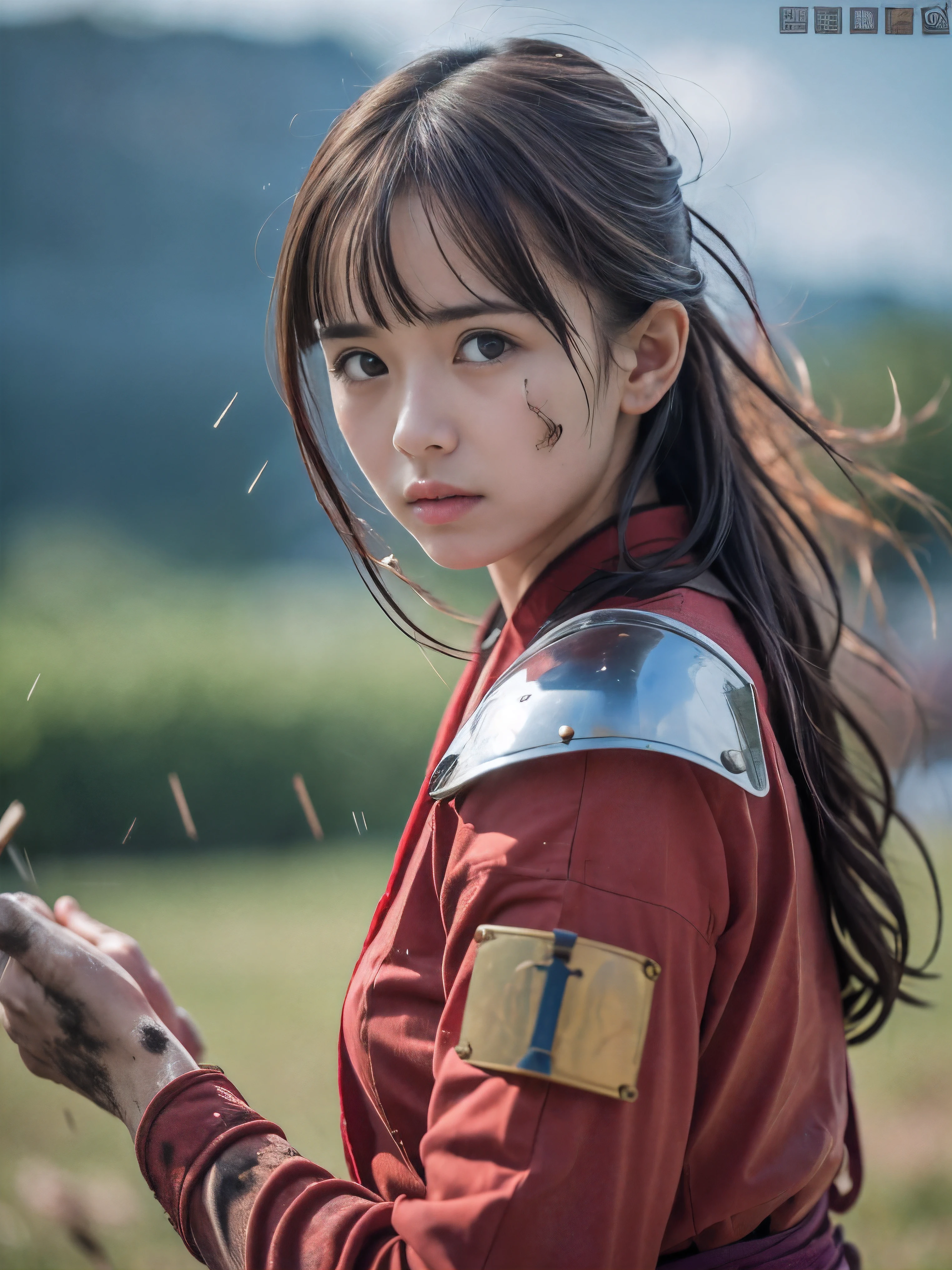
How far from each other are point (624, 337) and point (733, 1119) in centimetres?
51

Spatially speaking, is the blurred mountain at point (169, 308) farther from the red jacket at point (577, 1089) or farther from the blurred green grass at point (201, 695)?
the red jacket at point (577, 1089)

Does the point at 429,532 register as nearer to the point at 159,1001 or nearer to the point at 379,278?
the point at 379,278

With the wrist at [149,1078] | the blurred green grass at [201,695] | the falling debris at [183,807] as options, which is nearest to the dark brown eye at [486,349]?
the wrist at [149,1078]

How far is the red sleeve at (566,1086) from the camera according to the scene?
0.50m

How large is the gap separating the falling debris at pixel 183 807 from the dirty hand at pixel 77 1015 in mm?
2407

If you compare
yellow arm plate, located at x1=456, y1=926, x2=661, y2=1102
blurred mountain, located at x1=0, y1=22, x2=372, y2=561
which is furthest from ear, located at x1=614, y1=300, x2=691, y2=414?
blurred mountain, located at x1=0, y1=22, x2=372, y2=561

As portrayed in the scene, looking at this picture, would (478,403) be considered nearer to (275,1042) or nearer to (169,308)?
(275,1042)

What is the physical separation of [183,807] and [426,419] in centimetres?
296

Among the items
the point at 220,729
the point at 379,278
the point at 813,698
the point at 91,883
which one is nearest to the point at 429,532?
the point at 379,278

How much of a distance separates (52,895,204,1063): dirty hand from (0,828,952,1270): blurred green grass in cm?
111

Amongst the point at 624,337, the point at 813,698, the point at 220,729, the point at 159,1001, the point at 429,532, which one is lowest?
the point at 220,729

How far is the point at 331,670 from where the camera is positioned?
352 centimetres

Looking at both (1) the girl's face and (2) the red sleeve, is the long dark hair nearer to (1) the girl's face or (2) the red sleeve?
(1) the girl's face

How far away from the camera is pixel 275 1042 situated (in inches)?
96.3
